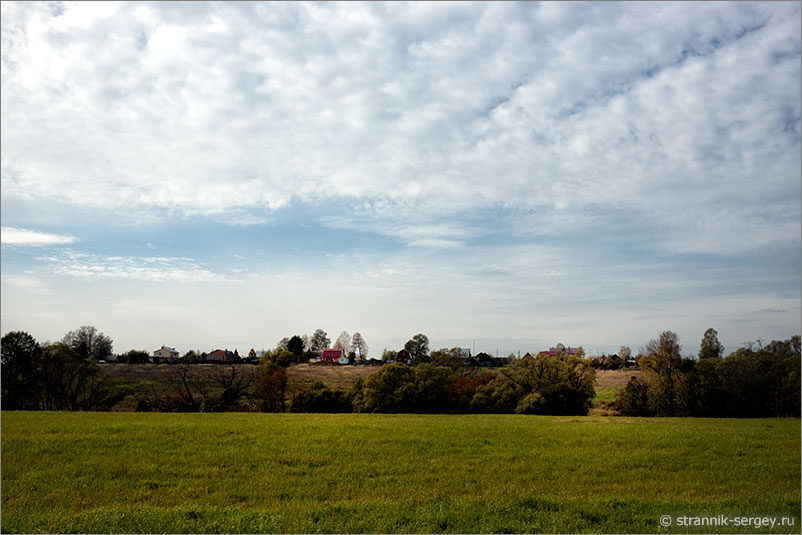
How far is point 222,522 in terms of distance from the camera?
9445 mm

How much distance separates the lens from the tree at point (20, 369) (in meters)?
36.5

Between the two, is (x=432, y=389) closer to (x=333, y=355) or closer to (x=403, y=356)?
(x=403, y=356)

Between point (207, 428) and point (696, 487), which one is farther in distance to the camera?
point (207, 428)

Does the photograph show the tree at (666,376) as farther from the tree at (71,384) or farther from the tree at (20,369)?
the tree at (20,369)

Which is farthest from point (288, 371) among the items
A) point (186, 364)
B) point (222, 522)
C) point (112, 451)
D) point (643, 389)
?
point (222, 522)

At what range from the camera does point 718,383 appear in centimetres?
3644

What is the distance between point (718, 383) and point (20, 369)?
2102 inches

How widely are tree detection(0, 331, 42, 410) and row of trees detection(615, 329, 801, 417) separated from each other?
4601 cm

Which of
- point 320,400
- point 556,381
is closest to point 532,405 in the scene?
point 556,381

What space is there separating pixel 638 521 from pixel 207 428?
16.2 meters

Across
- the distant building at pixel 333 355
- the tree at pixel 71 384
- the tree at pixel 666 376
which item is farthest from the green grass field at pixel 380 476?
the distant building at pixel 333 355

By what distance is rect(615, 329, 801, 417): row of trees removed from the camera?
116ft

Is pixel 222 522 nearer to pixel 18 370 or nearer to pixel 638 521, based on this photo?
pixel 638 521

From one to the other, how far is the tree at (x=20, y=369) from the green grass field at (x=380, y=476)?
722 inches
